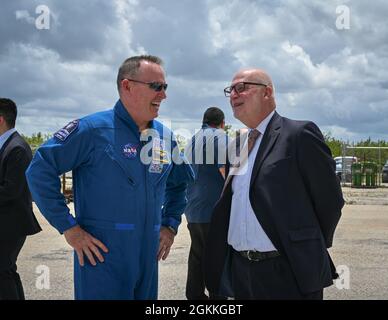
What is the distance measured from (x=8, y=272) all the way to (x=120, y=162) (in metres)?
2.40

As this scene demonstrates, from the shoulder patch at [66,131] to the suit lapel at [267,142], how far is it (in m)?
1.12

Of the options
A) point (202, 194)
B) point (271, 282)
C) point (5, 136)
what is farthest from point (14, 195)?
point (271, 282)

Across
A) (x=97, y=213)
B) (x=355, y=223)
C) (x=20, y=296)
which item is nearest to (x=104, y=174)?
(x=97, y=213)

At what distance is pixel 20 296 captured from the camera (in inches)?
211

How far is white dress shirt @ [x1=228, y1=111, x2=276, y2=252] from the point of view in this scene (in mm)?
3473

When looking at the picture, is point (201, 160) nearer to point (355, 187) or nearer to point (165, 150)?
point (165, 150)

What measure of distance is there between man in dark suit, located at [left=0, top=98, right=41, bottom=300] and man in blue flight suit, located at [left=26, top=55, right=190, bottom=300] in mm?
1851

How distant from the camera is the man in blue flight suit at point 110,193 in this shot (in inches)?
134

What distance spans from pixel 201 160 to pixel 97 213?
269cm

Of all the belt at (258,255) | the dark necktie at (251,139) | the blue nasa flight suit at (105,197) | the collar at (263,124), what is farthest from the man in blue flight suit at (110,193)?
the collar at (263,124)

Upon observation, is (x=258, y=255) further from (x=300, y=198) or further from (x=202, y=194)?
(x=202, y=194)

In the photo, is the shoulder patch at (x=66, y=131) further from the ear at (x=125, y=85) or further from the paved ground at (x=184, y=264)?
the paved ground at (x=184, y=264)

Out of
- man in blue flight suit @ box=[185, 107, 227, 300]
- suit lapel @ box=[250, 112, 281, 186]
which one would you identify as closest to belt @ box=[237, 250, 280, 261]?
suit lapel @ box=[250, 112, 281, 186]

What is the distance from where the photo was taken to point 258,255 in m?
3.48
